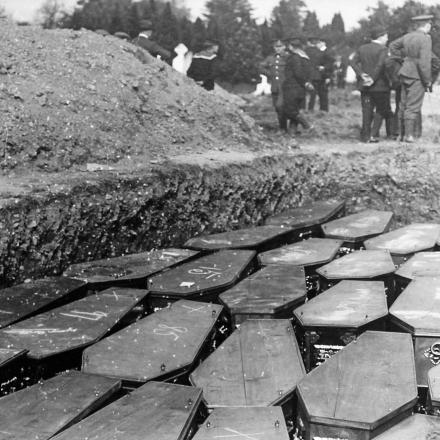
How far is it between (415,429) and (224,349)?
1016mm

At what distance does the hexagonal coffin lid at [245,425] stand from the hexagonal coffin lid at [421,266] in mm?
2033

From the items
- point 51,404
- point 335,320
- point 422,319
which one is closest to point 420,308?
point 422,319

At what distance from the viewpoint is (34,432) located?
2248 millimetres

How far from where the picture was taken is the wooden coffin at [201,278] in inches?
149

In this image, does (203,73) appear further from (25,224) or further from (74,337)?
(74,337)

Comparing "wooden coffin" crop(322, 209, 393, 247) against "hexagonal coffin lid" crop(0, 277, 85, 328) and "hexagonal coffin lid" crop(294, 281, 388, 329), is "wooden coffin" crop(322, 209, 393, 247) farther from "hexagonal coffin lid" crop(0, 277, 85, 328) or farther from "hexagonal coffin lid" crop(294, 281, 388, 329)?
"hexagonal coffin lid" crop(0, 277, 85, 328)

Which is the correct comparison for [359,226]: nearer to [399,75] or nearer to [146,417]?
[146,417]

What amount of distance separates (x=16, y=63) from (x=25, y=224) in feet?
8.61

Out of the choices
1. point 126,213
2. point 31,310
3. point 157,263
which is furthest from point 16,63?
point 31,310

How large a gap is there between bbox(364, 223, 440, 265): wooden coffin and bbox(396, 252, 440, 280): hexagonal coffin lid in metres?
0.19

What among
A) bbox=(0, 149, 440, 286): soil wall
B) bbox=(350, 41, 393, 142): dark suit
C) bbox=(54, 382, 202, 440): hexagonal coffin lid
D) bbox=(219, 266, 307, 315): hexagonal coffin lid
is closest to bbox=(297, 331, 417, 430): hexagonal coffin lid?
bbox=(54, 382, 202, 440): hexagonal coffin lid

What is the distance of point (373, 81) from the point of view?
8.78 metres

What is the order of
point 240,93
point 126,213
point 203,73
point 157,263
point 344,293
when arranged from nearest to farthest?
point 344,293, point 157,263, point 126,213, point 203,73, point 240,93

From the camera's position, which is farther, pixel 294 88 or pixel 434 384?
pixel 294 88
